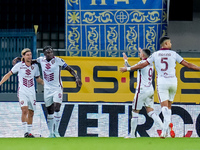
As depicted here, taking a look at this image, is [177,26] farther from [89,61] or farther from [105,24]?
[89,61]

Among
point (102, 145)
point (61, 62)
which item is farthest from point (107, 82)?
point (102, 145)

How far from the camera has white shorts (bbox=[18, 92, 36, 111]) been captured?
12742 mm

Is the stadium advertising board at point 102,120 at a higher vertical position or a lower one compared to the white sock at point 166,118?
lower

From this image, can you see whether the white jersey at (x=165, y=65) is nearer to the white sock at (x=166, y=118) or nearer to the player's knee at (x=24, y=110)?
the white sock at (x=166, y=118)

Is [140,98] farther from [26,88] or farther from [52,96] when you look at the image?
[26,88]

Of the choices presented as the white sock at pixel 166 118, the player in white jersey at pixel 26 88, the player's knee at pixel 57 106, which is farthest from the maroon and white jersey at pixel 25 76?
the white sock at pixel 166 118

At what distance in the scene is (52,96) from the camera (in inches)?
501

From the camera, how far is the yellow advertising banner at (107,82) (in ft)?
46.2

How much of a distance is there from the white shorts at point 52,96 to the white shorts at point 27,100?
0.28 meters

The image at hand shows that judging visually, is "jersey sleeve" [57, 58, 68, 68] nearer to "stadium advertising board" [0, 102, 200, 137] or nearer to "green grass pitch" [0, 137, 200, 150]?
"stadium advertising board" [0, 102, 200, 137]

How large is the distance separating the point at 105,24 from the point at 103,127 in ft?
8.86

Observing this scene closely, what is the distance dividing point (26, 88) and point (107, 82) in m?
2.22

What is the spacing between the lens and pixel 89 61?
1413 cm

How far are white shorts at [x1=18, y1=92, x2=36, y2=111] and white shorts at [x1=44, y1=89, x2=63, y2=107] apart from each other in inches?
10.9
